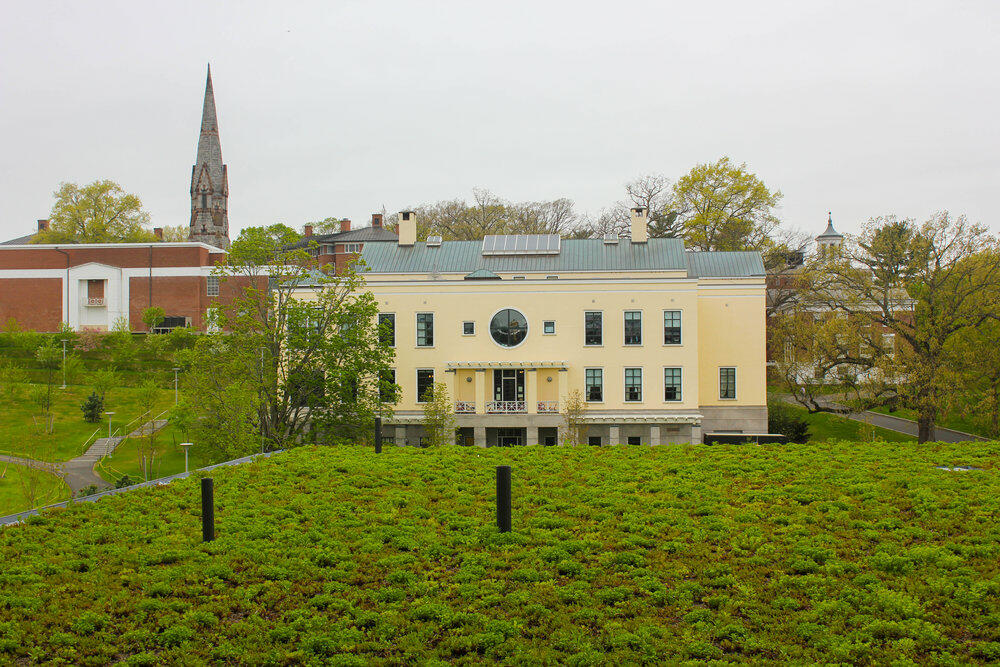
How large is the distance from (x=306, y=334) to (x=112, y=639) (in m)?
23.5

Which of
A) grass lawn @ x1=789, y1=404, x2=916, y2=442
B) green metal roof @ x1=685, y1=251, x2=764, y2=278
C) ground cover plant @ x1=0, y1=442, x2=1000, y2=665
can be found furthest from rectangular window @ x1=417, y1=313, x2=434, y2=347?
ground cover plant @ x1=0, y1=442, x2=1000, y2=665

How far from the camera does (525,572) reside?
10.2 m

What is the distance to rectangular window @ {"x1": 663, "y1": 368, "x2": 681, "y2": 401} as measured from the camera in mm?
37719

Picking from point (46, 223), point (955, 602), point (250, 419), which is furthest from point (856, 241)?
point (46, 223)

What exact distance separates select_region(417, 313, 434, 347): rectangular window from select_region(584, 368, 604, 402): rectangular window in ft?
25.2

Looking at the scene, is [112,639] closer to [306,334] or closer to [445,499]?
[445,499]

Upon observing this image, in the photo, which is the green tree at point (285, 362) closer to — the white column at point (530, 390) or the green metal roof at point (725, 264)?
the white column at point (530, 390)

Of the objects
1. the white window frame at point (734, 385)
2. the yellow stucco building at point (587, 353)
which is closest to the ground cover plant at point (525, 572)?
the yellow stucco building at point (587, 353)

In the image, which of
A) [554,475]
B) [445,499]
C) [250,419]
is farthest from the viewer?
[250,419]

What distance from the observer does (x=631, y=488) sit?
587 inches

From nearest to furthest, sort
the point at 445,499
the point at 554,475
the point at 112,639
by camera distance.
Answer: the point at 112,639 < the point at 445,499 < the point at 554,475

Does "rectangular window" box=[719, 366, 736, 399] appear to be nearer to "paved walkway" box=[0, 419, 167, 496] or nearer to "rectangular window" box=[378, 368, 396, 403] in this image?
"rectangular window" box=[378, 368, 396, 403]

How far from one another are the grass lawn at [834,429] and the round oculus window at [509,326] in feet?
52.8

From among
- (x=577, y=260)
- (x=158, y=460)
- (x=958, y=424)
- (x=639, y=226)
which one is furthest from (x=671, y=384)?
(x=158, y=460)
